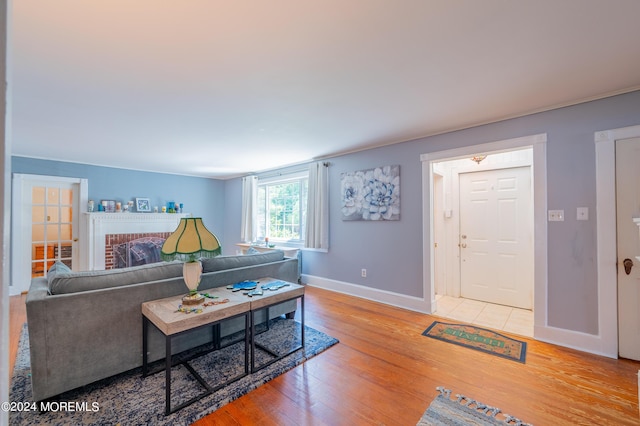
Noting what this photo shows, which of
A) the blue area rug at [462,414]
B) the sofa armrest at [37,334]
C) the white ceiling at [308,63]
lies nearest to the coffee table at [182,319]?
the sofa armrest at [37,334]

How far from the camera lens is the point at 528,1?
150 centimetres

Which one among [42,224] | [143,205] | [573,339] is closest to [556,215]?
[573,339]

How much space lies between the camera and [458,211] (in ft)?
14.1

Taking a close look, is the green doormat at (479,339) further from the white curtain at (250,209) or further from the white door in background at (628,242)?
the white curtain at (250,209)

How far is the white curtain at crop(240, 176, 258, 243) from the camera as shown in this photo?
6.10 metres

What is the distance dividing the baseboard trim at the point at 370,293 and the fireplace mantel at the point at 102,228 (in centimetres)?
338

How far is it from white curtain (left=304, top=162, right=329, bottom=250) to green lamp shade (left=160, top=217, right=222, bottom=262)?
99.7 inches

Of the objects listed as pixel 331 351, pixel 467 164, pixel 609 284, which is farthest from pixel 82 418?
pixel 467 164

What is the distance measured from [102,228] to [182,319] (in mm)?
4460

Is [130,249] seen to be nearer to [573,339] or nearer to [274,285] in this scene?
[274,285]

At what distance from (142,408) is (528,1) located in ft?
10.6

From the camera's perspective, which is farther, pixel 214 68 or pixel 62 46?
pixel 214 68

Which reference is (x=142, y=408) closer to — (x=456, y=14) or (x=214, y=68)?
(x=214, y=68)

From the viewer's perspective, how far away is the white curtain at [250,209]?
6098 millimetres
